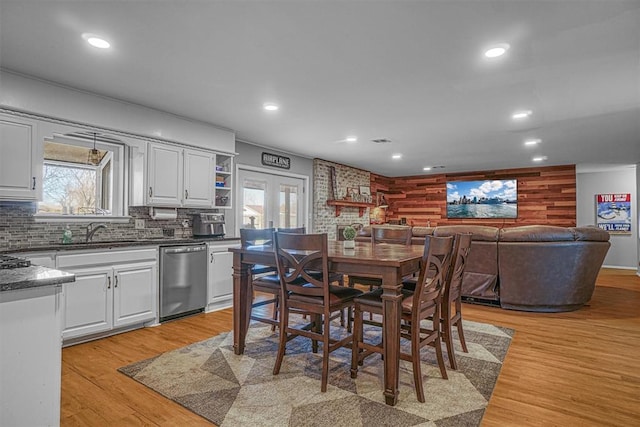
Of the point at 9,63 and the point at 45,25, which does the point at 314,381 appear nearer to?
the point at 45,25

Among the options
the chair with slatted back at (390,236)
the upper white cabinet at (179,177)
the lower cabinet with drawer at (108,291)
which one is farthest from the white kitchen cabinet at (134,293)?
the chair with slatted back at (390,236)

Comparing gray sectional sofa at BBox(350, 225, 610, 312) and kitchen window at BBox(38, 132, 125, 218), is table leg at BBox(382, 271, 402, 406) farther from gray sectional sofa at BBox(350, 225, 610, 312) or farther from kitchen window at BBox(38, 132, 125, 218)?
kitchen window at BBox(38, 132, 125, 218)

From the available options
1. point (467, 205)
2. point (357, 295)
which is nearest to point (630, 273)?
point (467, 205)

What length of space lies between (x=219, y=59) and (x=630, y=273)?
362 inches

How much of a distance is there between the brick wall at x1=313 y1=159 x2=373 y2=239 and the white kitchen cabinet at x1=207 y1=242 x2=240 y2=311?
9.36 feet

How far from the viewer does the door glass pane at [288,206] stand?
6621 mm

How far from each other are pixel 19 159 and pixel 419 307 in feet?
11.4

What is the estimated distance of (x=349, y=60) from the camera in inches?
112

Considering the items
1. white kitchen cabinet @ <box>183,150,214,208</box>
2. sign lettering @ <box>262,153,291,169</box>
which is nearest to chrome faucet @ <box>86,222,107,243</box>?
white kitchen cabinet @ <box>183,150,214,208</box>

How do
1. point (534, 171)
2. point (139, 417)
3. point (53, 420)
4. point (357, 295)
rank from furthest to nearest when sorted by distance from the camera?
point (534, 171) < point (357, 295) < point (139, 417) < point (53, 420)

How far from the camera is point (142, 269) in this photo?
372cm

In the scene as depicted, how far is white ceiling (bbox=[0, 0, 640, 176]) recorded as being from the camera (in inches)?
86.0

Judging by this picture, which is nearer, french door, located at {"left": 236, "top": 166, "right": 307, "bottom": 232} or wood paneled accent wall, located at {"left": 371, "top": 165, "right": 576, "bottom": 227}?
french door, located at {"left": 236, "top": 166, "right": 307, "bottom": 232}

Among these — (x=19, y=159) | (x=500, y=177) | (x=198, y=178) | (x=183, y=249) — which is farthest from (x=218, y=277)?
(x=500, y=177)
